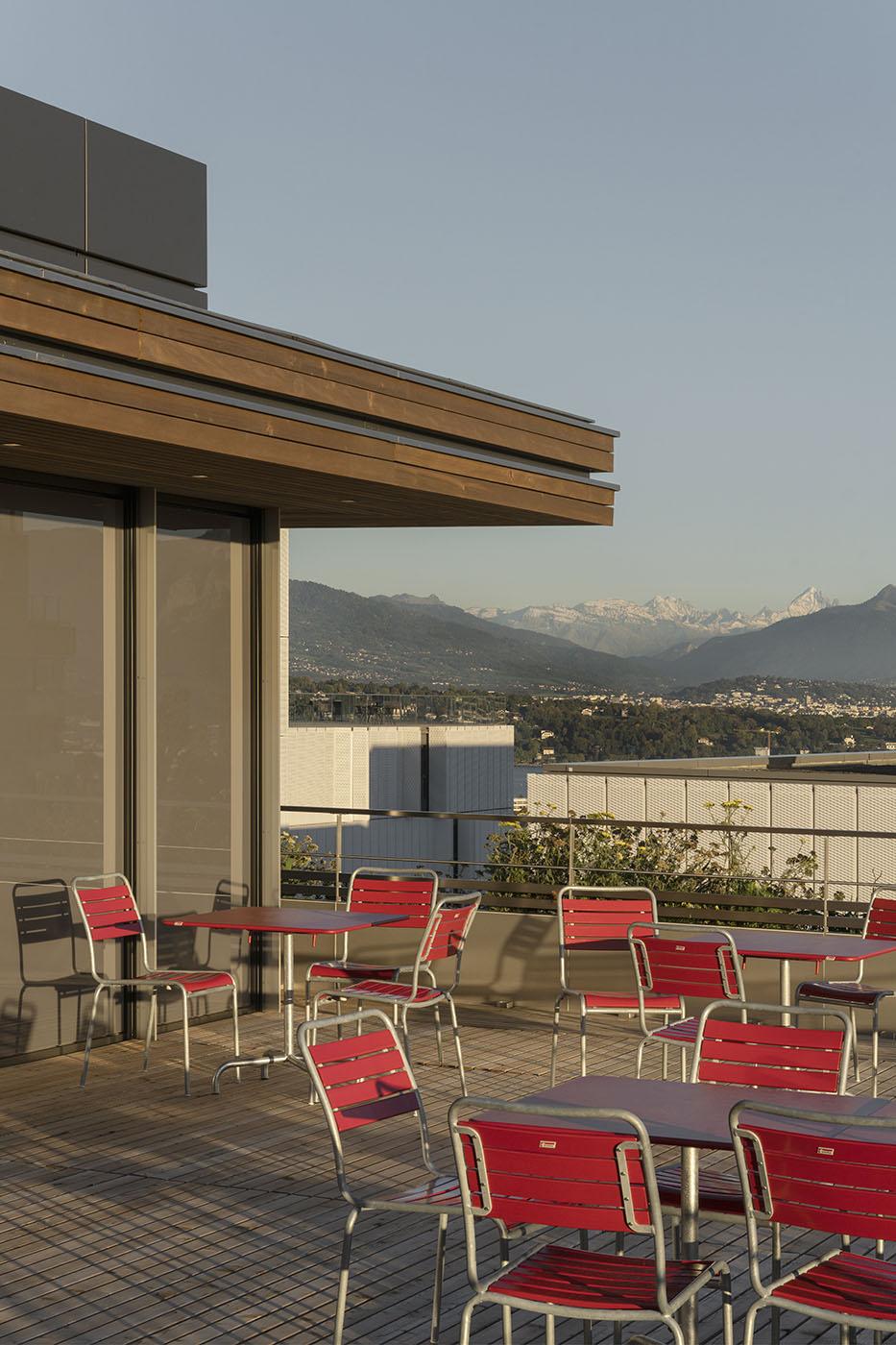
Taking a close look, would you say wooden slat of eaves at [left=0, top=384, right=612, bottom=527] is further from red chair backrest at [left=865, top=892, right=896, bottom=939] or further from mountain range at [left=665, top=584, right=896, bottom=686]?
mountain range at [left=665, top=584, right=896, bottom=686]

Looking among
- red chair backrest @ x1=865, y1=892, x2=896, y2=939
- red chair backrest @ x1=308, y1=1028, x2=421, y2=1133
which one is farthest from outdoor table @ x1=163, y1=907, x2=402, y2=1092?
red chair backrest @ x1=308, y1=1028, x2=421, y2=1133

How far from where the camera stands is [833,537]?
61.3 metres

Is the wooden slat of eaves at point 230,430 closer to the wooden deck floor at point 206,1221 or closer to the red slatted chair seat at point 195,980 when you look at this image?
the red slatted chair seat at point 195,980

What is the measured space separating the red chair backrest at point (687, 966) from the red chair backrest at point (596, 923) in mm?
559

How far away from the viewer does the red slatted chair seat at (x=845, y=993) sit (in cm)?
689

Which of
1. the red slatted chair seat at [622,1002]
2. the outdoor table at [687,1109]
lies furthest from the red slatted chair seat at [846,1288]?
Answer: the red slatted chair seat at [622,1002]

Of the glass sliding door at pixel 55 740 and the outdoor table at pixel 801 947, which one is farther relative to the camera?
the glass sliding door at pixel 55 740

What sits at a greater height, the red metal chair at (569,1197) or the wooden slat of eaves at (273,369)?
the wooden slat of eaves at (273,369)

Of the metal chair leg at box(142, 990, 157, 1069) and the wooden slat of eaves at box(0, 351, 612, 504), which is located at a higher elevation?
the wooden slat of eaves at box(0, 351, 612, 504)

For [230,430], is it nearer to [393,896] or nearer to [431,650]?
[393,896]

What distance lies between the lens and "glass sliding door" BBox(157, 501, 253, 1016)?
8422 millimetres

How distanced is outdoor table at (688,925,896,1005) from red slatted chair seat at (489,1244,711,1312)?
314 centimetres

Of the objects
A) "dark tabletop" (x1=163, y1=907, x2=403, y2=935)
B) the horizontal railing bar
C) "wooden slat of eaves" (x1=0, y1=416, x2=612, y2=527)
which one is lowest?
"dark tabletop" (x1=163, y1=907, x2=403, y2=935)

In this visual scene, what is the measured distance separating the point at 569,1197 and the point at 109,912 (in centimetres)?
475
